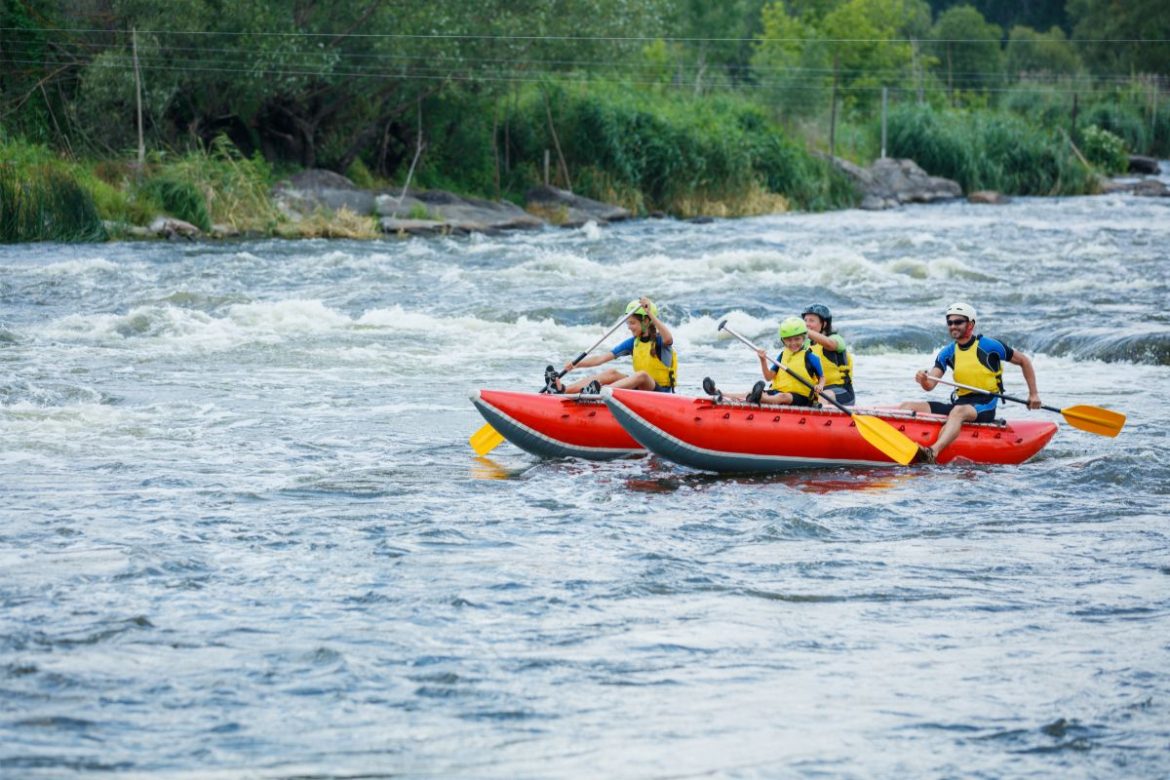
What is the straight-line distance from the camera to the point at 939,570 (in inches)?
291

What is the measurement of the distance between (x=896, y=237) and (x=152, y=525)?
61.1ft

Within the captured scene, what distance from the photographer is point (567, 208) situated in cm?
2884

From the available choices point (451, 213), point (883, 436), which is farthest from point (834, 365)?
point (451, 213)

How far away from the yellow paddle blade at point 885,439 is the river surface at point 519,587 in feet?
0.51

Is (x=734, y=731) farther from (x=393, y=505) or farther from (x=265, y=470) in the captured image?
(x=265, y=470)

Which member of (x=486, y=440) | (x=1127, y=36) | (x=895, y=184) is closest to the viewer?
(x=486, y=440)

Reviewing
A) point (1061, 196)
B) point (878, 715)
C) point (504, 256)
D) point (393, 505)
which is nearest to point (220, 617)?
point (393, 505)

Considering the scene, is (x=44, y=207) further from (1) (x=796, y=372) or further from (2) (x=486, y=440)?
(1) (x=796, y=372)

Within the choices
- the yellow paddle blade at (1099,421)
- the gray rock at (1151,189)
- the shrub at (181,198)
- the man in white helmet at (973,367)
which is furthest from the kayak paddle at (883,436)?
the gray rock at (1151,189)

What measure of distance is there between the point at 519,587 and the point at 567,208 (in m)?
22.3

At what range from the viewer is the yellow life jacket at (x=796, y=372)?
966 centimetres

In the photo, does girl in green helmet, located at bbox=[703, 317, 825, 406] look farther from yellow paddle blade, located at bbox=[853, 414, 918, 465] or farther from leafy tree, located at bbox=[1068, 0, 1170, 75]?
leafy tree, located at bbox=[1068, 0, 1170, 75]

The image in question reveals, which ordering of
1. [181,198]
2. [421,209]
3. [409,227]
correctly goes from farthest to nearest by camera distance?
1. [421,209]
2. [409,227]
3. [181,198]

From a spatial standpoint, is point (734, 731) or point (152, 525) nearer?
point (734, 731)
